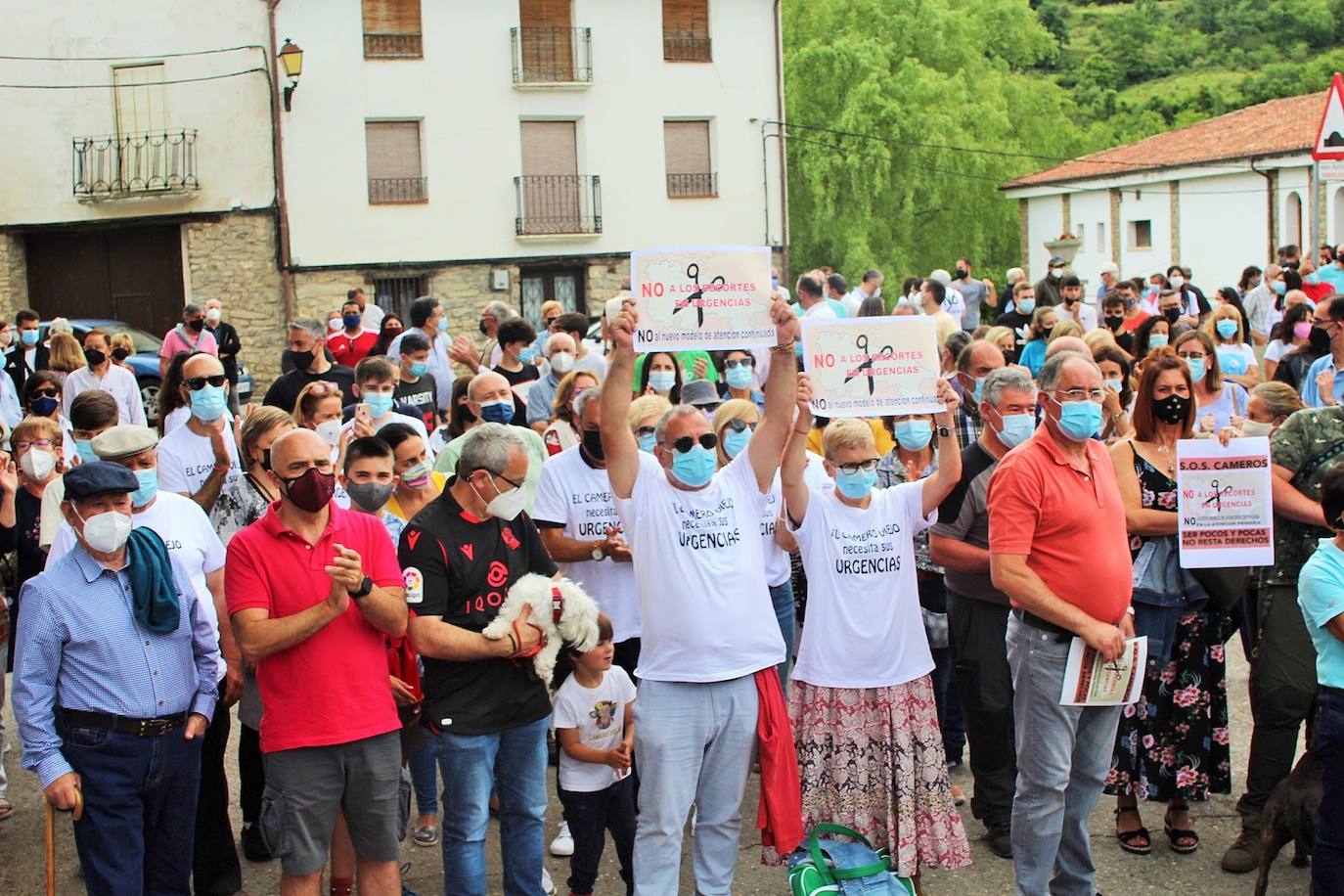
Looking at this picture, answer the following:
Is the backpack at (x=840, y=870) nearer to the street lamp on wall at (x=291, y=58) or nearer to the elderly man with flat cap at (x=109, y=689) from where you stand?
the elderly man with flat cap at (x=109, y=689)

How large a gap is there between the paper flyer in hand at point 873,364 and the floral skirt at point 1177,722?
5.29 ft

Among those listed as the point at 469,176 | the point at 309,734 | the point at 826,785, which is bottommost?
the point at 826,785

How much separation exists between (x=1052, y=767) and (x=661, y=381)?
451 cm

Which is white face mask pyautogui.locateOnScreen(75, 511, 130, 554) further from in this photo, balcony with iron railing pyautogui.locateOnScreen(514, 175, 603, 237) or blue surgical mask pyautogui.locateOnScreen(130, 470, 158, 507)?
balcony with iron railing pyautogui.locateOnScreen(514, 175, 603, 237)

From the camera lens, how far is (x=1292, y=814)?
570 centimetres

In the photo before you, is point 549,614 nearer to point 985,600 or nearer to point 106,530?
point 106,530

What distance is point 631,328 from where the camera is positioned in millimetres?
5426

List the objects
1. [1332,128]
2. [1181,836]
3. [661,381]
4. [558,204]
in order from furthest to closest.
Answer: [558,204] < [1332,128] < [661,381] < [1181,836]

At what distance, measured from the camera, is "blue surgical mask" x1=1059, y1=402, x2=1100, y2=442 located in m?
5.44

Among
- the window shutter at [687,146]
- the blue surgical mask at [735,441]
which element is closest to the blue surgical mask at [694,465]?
the blue surgical mask at [735,441]

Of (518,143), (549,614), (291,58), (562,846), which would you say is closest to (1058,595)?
(549,614)

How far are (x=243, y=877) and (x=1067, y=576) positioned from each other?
12.0 ft

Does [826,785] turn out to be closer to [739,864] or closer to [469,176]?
[739,864]

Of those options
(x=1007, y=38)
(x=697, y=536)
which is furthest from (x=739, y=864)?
(x=1007, y=38)
